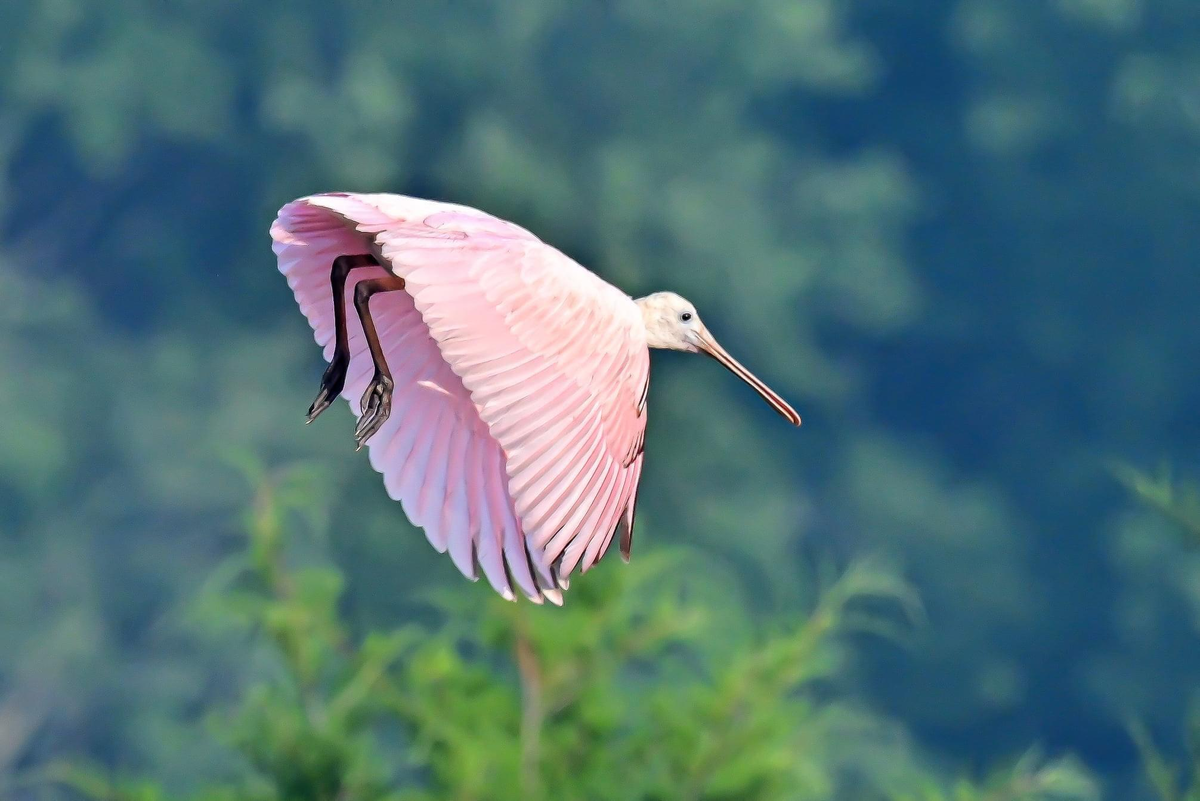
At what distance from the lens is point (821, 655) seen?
20.4 ft

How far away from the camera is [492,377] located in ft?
9.84

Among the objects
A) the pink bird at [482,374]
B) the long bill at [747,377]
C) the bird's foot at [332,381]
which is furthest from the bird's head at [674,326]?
the bird's foot at [332,381]

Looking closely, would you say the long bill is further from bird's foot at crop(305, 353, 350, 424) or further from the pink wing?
bird's foot at crop(305, 353, 350, 424)

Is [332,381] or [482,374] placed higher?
[482,374]

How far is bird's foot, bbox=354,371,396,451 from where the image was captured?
319 centimetres

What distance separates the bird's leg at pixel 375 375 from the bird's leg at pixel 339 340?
0.03 metres

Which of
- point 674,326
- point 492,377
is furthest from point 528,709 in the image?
point 492,377

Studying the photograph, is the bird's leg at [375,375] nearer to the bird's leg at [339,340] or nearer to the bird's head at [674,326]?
the bird's leg at [339,340]

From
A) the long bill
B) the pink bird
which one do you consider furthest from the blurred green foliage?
the pink bird

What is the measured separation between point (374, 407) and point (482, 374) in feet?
1.05

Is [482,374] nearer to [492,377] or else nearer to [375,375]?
[492,377]

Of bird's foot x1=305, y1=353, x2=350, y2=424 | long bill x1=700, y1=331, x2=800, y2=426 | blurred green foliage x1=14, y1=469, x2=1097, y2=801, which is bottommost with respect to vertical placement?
blurred green foliage x1=14, y1=469, x2=1097, y2=801

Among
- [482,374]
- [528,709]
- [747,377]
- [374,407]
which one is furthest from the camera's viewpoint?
[528,709]

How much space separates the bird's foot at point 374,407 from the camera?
3186mm
